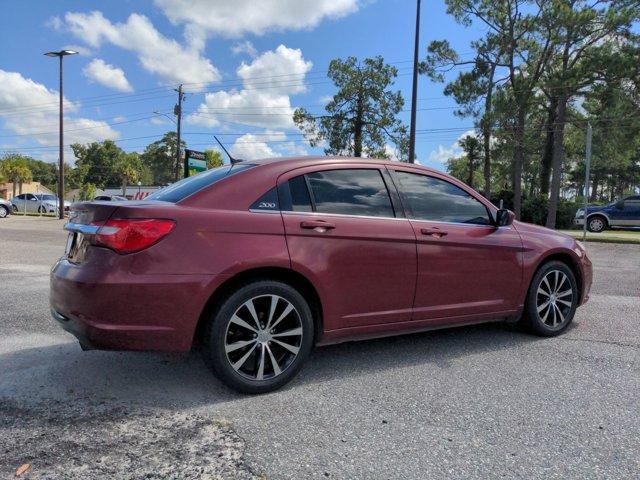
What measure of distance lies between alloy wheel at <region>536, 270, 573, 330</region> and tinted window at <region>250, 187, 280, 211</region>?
2.71 meters

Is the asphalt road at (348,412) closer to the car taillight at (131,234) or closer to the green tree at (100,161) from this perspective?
the car taillight at (131,234)

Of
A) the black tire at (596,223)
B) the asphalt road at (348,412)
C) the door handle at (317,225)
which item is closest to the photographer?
the asphalt road at (348,412)

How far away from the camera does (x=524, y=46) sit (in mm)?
27422

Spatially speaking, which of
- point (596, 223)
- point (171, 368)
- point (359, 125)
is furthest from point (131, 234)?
point (359, 125)

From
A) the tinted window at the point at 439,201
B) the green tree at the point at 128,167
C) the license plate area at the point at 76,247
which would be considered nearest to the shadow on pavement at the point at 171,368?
the license plate area at the point at 76,247

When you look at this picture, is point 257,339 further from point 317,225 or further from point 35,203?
point 35,203

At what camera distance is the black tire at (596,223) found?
2377 cm

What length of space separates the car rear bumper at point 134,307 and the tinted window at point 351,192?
1013 mm

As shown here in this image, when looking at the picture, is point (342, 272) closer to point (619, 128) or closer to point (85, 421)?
point (85, 421)

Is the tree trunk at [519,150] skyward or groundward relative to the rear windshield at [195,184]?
skyward

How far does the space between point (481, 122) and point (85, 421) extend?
26475 mm

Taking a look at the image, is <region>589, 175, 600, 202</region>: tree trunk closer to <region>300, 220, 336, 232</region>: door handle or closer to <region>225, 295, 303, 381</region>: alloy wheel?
<region>300, 220, 336, 232</region>: door handle

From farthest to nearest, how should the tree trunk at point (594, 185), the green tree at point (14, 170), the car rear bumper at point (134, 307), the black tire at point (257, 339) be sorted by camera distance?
1. the tree trunk at point (594, 185)
2. the green tree at point (14, 170)
3. the black tire at point (257, 339)
4. the car rear bumper at point (134, 307)

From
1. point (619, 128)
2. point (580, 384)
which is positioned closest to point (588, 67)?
point (619, 128)
